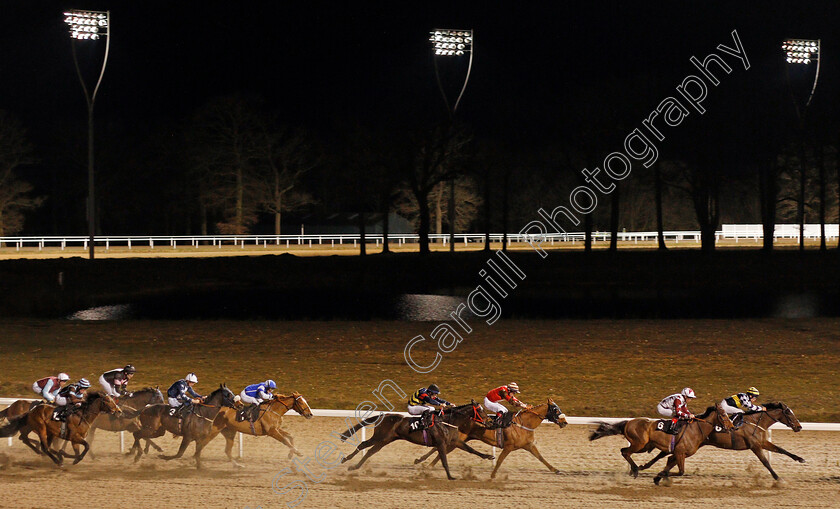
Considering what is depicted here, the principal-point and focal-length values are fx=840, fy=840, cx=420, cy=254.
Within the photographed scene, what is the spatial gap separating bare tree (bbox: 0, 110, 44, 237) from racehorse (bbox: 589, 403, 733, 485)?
49755mm

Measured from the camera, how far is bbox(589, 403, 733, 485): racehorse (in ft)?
24.4

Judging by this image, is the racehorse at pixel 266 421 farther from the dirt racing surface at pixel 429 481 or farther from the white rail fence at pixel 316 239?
the white rail fence at pixel 316 239

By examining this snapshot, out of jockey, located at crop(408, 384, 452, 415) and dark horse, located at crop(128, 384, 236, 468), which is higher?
jockey, located at crop(408, 384, 452, 415)

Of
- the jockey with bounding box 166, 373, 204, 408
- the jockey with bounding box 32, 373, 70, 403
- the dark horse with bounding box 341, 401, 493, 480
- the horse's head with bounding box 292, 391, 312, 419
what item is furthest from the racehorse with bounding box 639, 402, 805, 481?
the jockey with bounding box 32, 373, 70, 403

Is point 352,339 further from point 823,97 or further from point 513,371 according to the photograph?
point 823,97

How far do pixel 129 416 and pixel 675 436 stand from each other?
5082mm

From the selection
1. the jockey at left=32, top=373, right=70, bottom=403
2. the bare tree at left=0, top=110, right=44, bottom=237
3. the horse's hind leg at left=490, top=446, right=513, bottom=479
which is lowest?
the horse's hind leg at left=490, top=446, right=513, bottom=479

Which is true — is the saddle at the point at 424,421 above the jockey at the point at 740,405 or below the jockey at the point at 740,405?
below

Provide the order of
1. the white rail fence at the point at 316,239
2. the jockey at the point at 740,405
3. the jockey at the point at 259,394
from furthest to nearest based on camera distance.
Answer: the white rail fence at the point at 316,239
the jockey at the point at 259,394
the jockey at the point at 740,405

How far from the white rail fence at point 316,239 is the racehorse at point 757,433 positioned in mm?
42496

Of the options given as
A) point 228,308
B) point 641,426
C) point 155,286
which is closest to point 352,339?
point 228,308

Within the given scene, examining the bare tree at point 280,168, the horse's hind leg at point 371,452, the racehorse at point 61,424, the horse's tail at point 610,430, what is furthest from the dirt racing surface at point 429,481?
the bare tree at point 280,168

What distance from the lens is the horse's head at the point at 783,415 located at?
24.5 ft

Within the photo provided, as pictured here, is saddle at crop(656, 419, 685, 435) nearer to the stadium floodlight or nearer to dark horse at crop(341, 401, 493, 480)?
dark horse at crop(341, 401, 493, 480)
